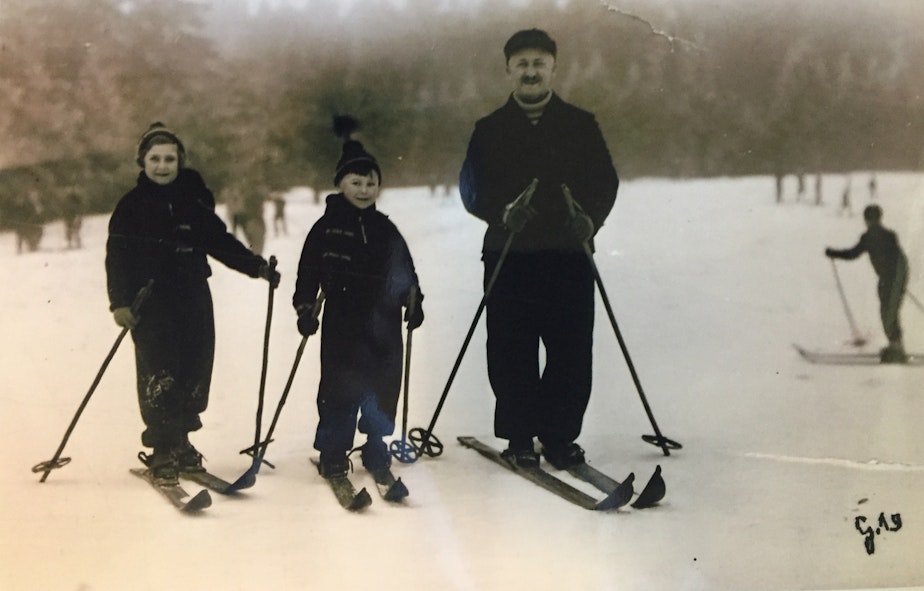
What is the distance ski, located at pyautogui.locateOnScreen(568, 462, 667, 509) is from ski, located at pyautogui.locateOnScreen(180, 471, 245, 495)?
0.57 m

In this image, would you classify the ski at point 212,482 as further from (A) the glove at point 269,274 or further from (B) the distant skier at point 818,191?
(B) the distant skier at point 818,191

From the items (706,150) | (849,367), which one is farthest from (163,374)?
(849,367)

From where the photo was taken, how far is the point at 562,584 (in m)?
1.26

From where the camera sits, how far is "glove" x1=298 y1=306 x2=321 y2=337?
128 cm

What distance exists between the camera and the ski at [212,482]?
1.25 metres

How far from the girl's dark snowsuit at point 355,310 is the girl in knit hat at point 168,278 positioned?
9 centimetres

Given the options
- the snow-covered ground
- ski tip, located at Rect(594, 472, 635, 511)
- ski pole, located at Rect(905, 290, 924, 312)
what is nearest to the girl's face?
the snow-covered ground

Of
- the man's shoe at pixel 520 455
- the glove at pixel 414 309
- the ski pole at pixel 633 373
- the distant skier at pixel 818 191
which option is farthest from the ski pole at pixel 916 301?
the glove at pixel 414 309

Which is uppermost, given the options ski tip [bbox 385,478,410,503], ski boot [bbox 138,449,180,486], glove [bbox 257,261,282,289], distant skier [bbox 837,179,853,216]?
distant skier [bbox 837,179,853,216]

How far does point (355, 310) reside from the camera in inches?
50.3

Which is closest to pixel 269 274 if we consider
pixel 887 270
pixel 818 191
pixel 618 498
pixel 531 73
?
pixel 531 73

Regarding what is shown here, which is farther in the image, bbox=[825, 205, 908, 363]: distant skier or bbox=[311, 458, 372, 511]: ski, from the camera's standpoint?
bbox=[825, 205, 908, 363]: distant skier

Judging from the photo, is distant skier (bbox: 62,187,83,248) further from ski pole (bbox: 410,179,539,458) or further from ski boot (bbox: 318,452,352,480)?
ski pole (bbox: 410,179,539,458)

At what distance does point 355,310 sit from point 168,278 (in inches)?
12.2
